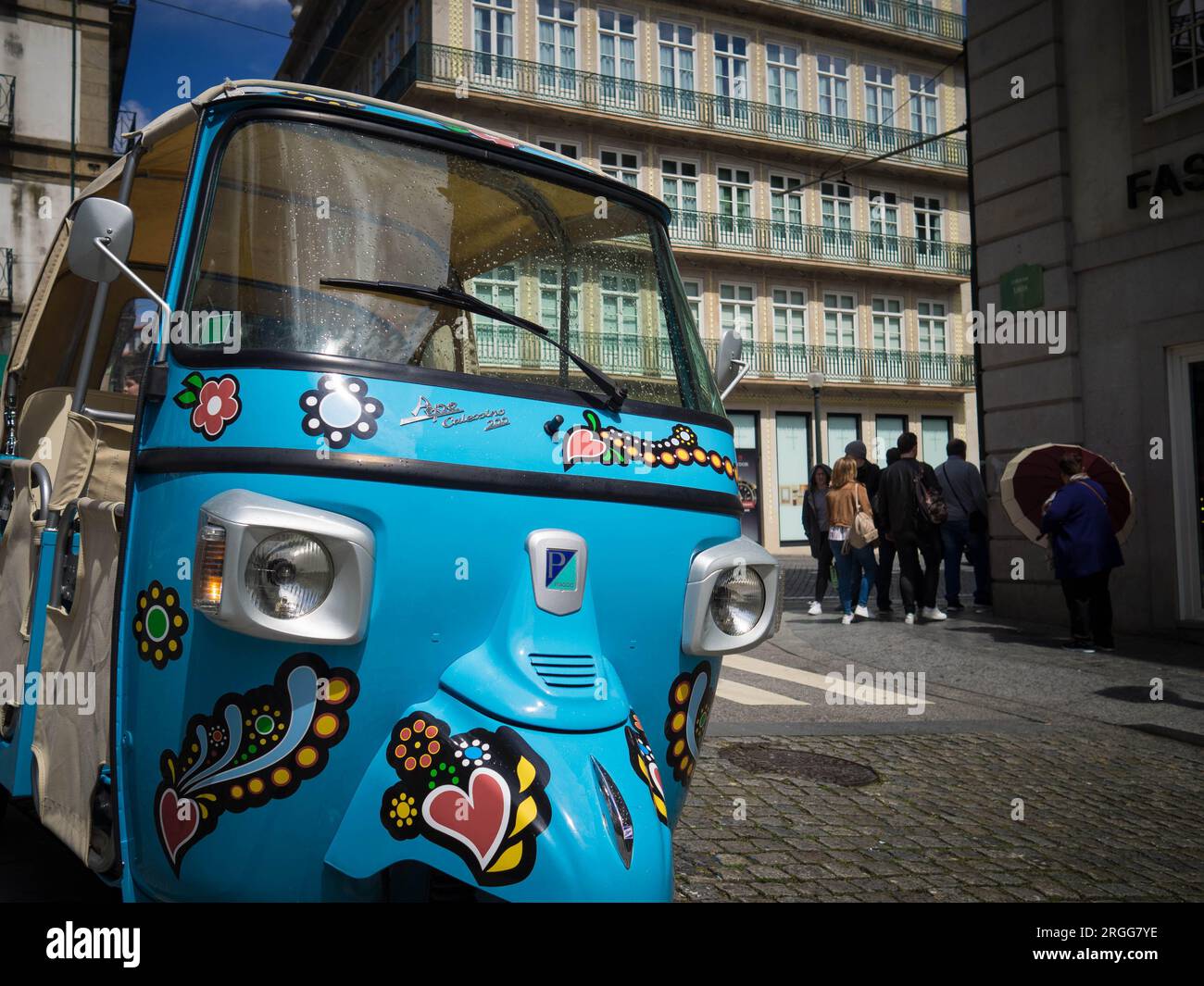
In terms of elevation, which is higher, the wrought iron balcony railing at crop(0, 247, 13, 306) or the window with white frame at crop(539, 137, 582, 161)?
the window with white frame at crop(539, 137, 582, 161)

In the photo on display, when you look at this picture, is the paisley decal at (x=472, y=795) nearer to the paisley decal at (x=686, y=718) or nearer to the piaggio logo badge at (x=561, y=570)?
the piaggio logo badge at (x=561, y=570)

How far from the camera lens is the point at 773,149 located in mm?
37594

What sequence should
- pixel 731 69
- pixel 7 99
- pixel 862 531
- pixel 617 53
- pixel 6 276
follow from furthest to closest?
1. pixel 731 69
2. pixel 617 53
3. pixel 7 99
4. pixel 6 276
5. pixel 862 531

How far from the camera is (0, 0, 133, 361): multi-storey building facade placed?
27922 mm

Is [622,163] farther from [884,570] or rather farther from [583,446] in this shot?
[583,446]

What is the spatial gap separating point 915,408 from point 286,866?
40114 millimetres

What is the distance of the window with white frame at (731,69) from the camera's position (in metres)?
36.9

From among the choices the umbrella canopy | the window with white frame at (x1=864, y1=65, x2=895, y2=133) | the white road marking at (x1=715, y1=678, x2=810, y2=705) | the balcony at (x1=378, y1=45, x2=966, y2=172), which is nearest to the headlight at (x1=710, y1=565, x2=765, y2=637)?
the white road marking at (x1=715, y1=678, x2=810, y2=705)

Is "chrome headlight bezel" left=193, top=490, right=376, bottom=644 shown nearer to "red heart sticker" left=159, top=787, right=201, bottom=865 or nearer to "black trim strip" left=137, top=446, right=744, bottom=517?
"black trim strip" left=137, top=446, right=744, bottom=517

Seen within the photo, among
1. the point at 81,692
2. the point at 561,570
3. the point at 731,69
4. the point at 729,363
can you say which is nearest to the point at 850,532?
the point at 729,363

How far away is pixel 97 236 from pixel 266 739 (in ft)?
4.64

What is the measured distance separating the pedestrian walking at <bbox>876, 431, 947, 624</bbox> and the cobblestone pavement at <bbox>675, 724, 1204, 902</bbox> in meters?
5.66

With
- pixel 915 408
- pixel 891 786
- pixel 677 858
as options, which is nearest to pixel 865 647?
pixel 891 786

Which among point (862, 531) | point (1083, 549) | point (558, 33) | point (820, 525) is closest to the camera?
point (1083, 549)
